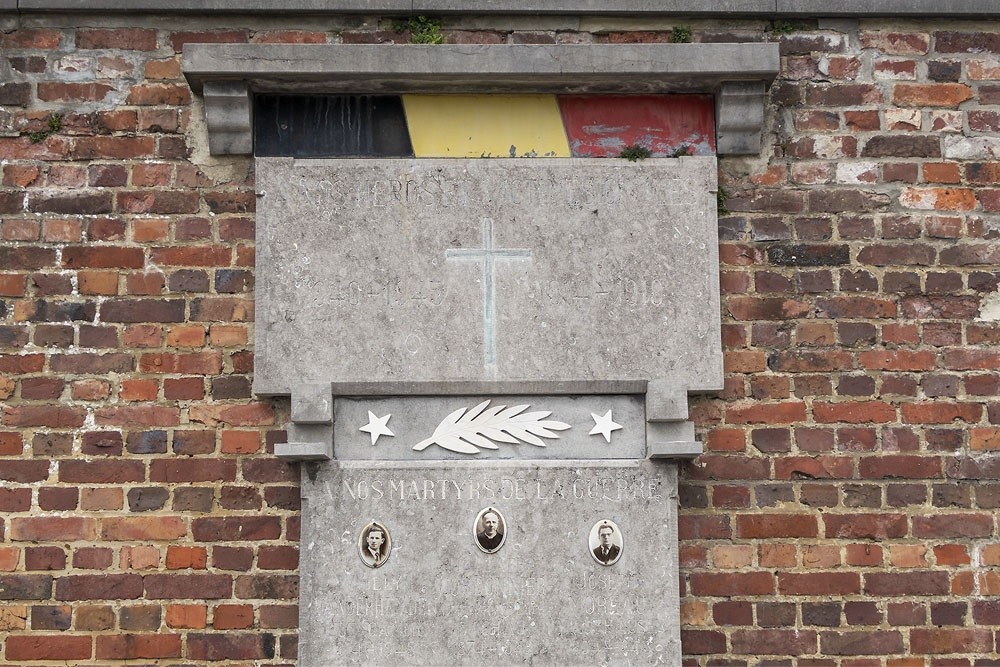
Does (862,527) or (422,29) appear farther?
(422,29)

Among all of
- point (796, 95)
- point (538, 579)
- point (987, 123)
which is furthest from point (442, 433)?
point (987, 123)

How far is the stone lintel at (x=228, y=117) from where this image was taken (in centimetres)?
376

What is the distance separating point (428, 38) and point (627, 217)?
936 mm

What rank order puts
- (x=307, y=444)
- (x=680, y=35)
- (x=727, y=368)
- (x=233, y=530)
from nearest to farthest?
(x=307, y=444), (x=233, y=530), (x=727, y=368), (x=680, y=35)

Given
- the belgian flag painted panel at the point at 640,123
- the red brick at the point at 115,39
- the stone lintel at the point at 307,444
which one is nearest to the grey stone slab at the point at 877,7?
the belgian flag painted panel at the point at 640,123

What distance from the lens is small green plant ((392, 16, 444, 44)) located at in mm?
3885

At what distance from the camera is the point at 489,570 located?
364 cm

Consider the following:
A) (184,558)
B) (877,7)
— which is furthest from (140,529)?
(877,7)

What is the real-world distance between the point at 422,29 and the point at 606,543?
1878 mm

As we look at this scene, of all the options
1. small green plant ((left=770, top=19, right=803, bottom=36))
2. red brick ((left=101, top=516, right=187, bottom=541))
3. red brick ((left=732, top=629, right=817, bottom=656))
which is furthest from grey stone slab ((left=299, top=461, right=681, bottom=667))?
small green plant ((left=770, top=19, right=803, bottom=36))

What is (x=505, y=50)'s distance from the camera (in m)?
3.77

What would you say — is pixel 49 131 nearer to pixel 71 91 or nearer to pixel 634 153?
pixel 71 91

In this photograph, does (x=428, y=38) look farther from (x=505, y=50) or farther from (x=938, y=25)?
(x=938, y=25)

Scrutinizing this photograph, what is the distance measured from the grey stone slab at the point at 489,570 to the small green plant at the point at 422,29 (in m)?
1.47
